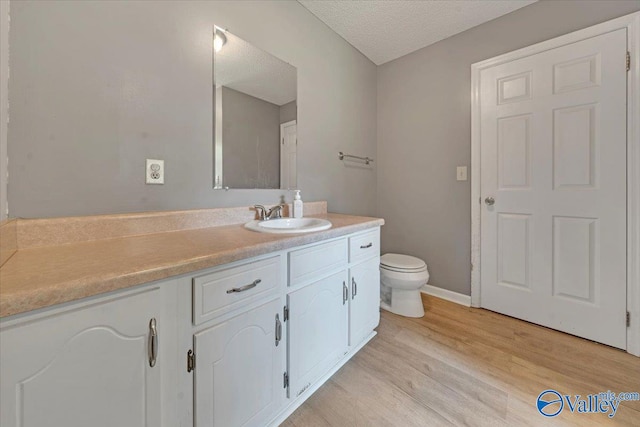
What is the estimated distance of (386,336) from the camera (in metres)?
1.63

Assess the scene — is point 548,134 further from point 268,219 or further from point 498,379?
point 268,219

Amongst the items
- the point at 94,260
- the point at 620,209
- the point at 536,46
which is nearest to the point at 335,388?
the point at 94,260

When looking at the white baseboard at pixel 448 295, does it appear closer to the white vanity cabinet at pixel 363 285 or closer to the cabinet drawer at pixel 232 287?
the white vanity cabinet at pixel 363 285

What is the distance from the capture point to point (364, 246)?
4.74 feet

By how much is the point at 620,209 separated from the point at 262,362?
219 cm

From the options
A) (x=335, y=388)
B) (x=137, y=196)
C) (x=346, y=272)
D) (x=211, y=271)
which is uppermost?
(x=137, y=196)

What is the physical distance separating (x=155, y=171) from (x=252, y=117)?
650 mm

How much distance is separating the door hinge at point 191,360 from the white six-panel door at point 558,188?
7.03 ft

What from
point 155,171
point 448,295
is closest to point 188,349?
point 155,171

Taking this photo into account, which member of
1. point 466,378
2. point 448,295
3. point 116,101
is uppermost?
point 116,101

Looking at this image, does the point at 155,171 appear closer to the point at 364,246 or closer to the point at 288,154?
the point at 288,154

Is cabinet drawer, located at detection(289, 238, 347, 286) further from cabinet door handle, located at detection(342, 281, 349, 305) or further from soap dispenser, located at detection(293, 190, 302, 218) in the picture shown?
soap dispenser, located at detection(293, 190, 302, 218)

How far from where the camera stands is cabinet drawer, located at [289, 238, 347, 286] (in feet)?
3.35

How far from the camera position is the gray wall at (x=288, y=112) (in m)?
1.62
